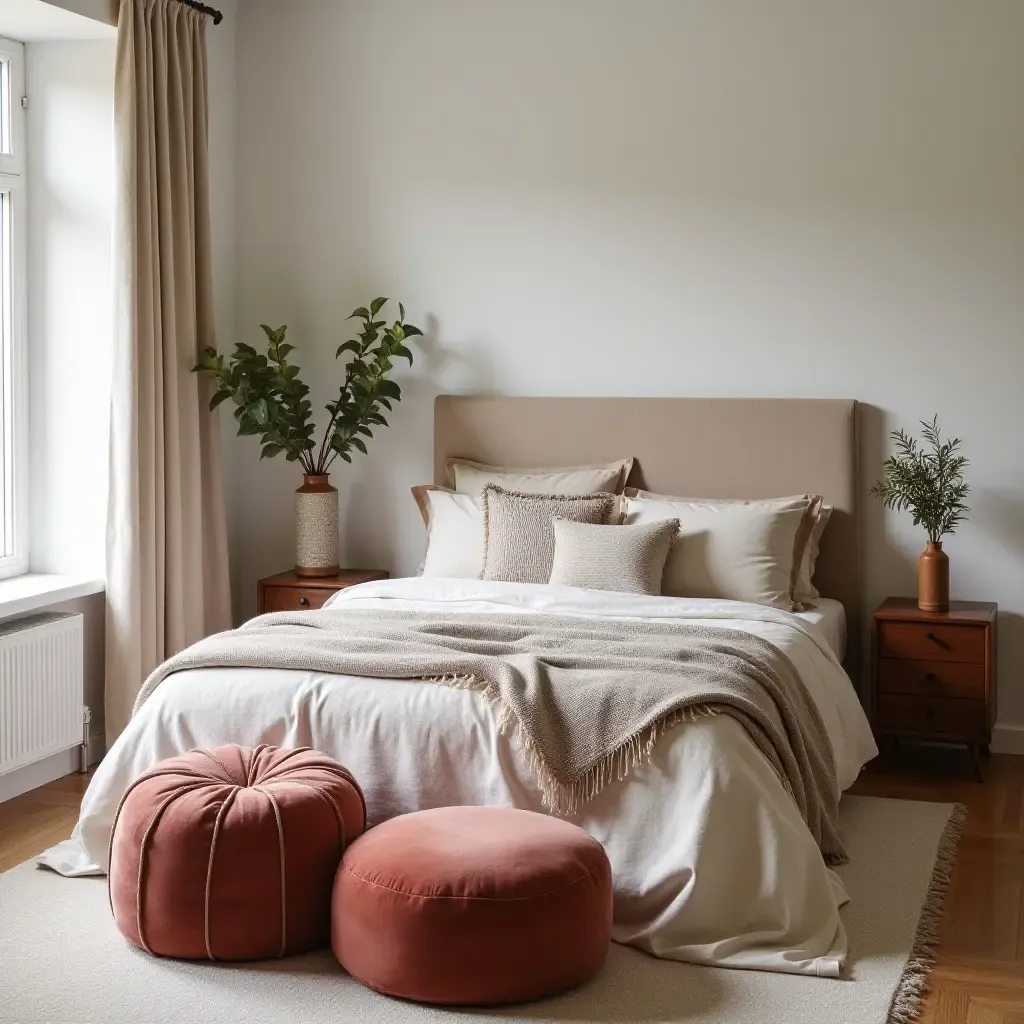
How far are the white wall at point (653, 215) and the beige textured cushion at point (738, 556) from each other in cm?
50

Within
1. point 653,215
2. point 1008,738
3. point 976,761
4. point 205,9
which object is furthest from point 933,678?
point 205,9

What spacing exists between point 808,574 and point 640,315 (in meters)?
1.16

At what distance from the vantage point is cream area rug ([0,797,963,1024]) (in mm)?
2691

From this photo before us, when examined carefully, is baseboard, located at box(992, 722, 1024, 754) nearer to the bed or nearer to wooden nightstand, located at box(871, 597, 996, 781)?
wooden nightstand, located at box(871, 597, 996, 781)

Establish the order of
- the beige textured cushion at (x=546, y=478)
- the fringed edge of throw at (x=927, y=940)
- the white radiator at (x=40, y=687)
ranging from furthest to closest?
1. the beige textured cushion at (x=546, y=478)
2. the white radiator at (x=40, y=687)
3. the fringed edge of throw at (x=927, y=940)

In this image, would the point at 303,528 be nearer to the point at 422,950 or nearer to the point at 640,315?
A: the point at 640,315

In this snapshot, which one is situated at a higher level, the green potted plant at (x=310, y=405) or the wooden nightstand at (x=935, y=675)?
the green potted plant at (x=310, y=405)

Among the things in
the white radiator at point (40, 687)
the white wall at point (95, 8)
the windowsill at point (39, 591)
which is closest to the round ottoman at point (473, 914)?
the white radiator at point (40, 687)

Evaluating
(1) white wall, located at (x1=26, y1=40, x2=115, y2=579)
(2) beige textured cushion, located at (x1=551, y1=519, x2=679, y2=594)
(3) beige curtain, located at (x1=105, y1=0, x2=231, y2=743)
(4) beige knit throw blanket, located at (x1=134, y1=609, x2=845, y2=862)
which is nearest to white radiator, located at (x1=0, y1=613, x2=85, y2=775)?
(3) beige curtain, located at (x1=105, y1=0, x2=231, y2=743)

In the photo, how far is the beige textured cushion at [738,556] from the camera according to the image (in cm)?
440

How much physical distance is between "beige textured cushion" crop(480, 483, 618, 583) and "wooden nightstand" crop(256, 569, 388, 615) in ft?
2.08

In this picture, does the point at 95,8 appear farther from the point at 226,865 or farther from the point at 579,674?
the point at 226,865

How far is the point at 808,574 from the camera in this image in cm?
461

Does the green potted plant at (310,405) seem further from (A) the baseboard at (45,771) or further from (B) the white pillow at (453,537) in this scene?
(A) the baseboard at (45,771)
